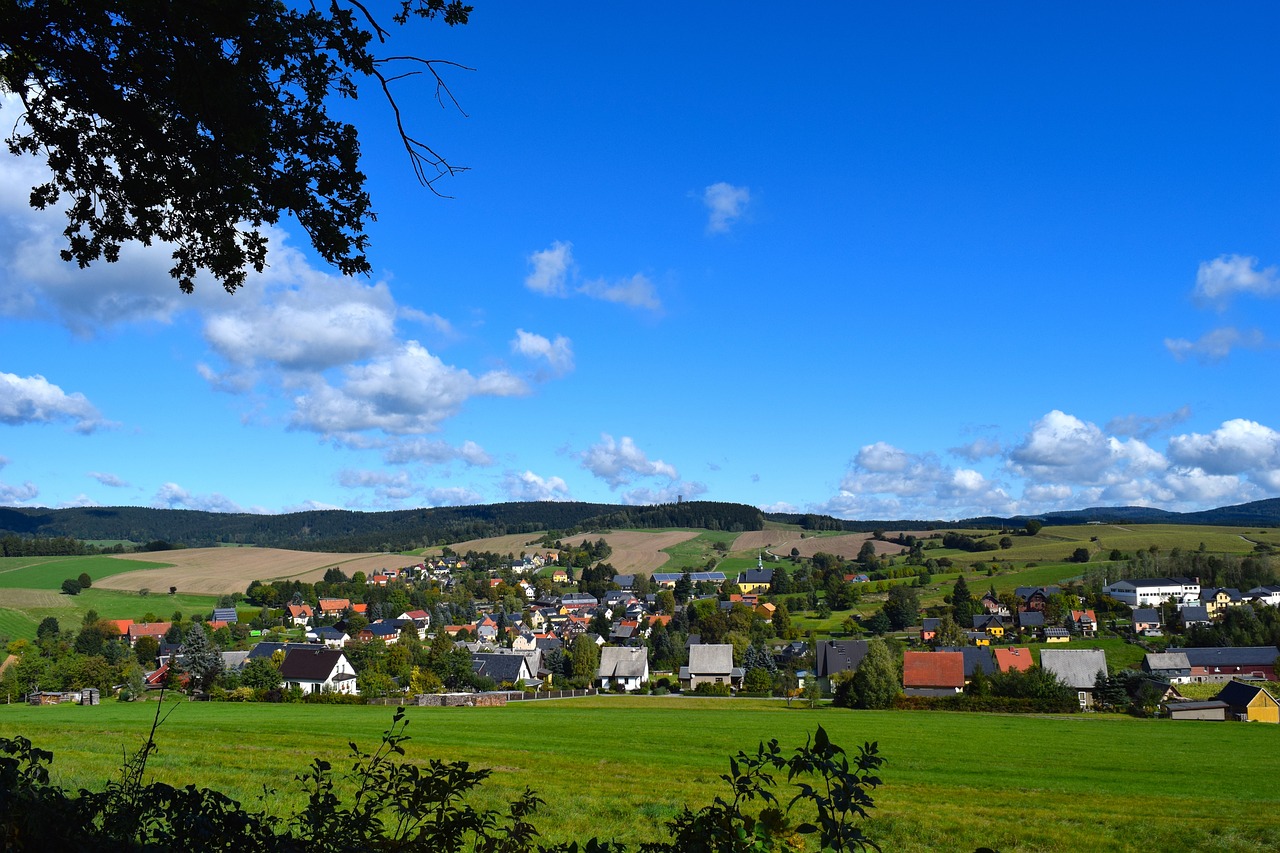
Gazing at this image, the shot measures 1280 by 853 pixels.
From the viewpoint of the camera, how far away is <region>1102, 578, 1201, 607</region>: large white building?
103 m

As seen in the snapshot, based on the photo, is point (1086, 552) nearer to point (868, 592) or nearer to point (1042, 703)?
point (868, 592)

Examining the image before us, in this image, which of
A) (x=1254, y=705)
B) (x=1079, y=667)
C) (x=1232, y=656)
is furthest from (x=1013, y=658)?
(x=1232, y=656)

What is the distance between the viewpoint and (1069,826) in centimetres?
1457

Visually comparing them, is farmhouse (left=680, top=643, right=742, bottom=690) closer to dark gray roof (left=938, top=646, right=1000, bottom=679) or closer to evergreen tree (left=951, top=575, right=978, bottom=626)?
dark gray roof (left=938, top=646, right=1000, bottom=679)

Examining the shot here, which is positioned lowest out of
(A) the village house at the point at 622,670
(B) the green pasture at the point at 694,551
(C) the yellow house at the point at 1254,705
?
(A) the village house at the point at 622,670

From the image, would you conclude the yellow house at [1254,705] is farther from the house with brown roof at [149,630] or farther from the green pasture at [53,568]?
the green pasture at [53,568]

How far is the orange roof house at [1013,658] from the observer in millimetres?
64375

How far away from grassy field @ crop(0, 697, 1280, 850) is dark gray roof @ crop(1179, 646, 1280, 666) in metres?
28.6

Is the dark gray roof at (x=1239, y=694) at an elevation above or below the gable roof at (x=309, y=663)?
above

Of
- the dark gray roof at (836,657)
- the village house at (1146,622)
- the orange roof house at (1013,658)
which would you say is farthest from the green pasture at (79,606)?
the village house at (1146,622)

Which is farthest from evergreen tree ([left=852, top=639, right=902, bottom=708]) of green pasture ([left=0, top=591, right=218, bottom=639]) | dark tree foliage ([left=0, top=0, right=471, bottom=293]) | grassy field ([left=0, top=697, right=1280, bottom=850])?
green pasture ([left=0, top=591, right=218, bottom=639])

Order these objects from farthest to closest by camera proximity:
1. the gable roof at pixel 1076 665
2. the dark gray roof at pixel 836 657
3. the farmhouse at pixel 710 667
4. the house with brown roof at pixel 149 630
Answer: the house with brown roof at pixel 149 630
the farmhouse at pixel 710 667
the dark gray roof at pixel 836 657
the gable roof at pixel 1076 665

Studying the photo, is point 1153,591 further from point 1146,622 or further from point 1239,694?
point 1239,694

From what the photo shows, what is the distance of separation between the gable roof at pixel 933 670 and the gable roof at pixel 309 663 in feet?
142
